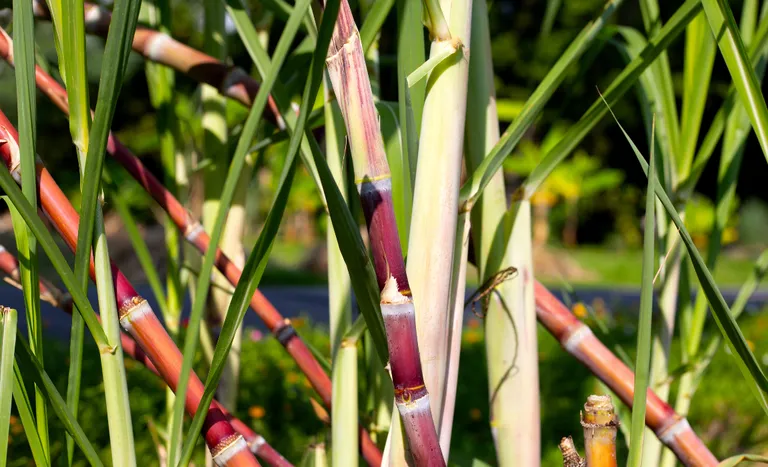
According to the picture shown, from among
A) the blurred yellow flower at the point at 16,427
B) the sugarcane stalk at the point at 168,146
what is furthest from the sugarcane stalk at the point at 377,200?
the blurred yellow flower at the point at 16,427

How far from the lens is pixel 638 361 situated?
412mm

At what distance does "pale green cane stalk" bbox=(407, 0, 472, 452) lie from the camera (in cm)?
42

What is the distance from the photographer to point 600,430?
1.38ft

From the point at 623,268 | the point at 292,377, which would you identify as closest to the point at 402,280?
the point at 292,377

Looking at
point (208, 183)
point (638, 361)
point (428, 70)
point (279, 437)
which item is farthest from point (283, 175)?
point (279, 437)

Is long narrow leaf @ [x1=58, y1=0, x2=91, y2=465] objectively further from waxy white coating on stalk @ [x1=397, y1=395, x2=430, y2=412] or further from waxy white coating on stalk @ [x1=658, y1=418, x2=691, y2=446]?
waxy white coating on stalk @ [x1=658, y1=418, x2=691, y2=446]

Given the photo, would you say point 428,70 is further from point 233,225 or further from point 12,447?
point 12,447

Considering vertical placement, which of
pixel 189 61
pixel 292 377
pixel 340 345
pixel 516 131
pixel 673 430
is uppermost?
pixel 189 61

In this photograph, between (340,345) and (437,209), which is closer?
(437,209)

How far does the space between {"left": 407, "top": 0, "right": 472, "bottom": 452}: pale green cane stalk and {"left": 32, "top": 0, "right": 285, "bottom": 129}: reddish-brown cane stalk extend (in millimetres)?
202

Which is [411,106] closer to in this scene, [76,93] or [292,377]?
[76,93]

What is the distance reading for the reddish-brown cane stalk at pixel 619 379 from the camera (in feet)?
1.91

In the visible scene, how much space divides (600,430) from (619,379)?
0.17 m

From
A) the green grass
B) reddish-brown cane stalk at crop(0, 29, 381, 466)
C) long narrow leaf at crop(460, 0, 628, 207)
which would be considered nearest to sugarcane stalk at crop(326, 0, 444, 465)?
long narrow leaf at crop(460, 0, 628, 207)
